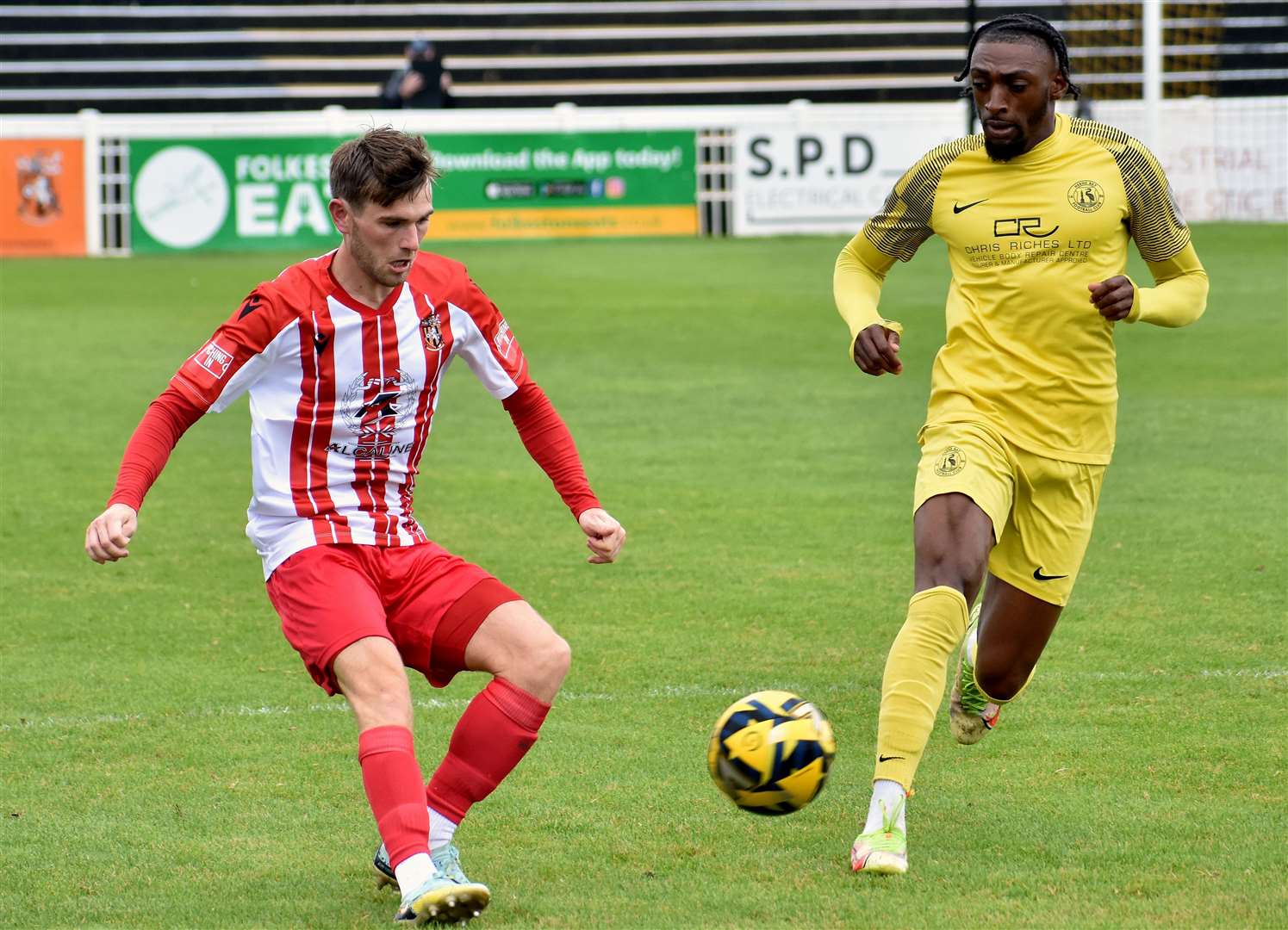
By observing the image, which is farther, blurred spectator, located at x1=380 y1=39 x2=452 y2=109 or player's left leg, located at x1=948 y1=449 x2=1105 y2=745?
blurred spectator, located at x1=380 y1=39 x2=452 y2=109

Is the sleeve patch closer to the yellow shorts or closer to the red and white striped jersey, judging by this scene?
the red and white striped jersey

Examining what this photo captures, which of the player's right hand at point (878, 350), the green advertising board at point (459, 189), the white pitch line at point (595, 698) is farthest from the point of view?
the green advertising board at point (459, 189)

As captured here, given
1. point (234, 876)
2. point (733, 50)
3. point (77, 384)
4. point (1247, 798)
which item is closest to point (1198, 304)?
point (1247, 798)

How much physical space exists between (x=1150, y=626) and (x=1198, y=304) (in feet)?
8.01

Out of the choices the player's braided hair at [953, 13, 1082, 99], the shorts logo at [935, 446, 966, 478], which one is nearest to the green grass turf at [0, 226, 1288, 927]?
the shorts logo at [935, 446, 966, 478]

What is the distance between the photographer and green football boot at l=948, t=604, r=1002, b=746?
5.75 m

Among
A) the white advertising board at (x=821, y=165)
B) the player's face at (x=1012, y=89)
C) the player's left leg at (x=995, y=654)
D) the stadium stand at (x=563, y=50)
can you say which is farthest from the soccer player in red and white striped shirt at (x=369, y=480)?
the stadium stand at (x=563, y=50)

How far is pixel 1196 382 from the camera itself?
14.4 m

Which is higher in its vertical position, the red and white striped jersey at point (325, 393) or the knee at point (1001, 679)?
the red and white striped jersey at point (325, 393)

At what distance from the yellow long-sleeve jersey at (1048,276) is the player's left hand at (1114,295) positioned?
0.11 metres

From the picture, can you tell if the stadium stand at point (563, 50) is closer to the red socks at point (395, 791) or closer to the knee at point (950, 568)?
the knee at point (950, 568)

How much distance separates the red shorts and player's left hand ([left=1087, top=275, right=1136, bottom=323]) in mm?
1775

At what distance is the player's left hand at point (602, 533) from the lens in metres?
4.63

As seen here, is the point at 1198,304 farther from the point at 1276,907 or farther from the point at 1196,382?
the point at 1196,382
